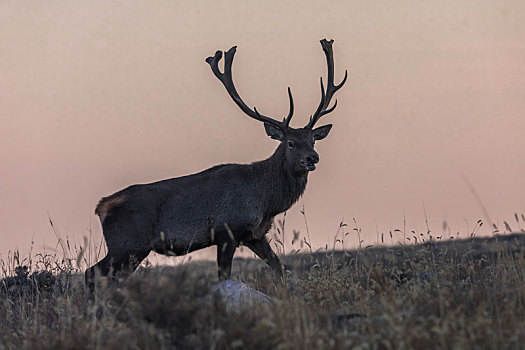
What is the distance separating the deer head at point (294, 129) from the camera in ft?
36.6

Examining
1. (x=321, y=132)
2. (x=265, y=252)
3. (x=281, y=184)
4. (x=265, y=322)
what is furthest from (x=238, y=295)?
(x=321, y=132)

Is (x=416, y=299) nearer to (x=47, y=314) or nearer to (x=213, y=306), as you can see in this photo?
(x=213, y=306)

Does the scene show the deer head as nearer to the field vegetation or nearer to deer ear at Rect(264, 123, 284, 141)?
deer ear at Rect(264, 123, 284, 141)

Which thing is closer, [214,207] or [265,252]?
[214,207]

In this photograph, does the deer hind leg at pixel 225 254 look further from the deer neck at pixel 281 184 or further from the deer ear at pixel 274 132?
the deer ear at pixel 274 132

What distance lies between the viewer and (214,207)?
35.6ft

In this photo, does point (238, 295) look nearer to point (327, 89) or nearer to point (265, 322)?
point (265, 322)

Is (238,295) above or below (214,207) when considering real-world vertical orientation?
below

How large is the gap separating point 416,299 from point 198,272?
6.51 ft

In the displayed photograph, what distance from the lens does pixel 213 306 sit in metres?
5.92

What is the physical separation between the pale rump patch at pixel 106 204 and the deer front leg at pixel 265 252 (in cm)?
180

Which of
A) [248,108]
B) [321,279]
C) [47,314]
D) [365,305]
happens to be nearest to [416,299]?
[365,305]

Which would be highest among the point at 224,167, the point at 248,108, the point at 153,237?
the point at 248,108

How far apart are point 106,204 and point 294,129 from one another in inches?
109
